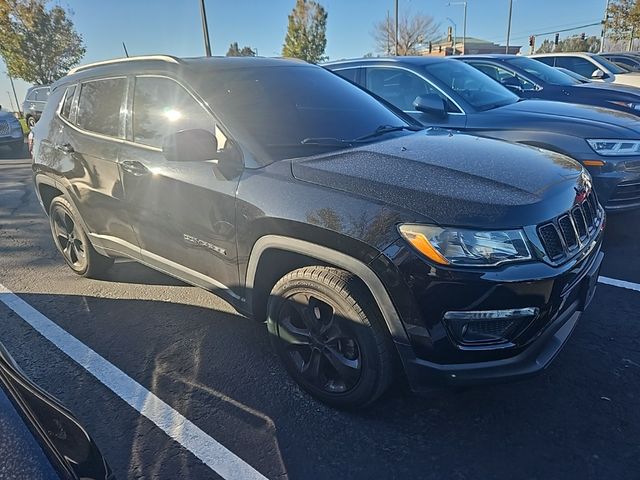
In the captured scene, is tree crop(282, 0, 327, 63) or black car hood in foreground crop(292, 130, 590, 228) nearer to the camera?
black car hood in foreground crop(292, 130, 590, 228)

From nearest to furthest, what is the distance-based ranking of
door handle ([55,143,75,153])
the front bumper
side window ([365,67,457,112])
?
the front bumper → door handle ([55,143,75,153]) → side window ([365,67,457,112])

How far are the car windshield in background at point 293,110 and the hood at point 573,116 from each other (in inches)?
79.6

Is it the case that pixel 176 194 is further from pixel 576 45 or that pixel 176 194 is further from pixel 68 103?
pixel 576 45

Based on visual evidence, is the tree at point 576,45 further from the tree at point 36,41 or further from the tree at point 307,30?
the tree at point 36,41

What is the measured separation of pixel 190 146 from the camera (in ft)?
8.52

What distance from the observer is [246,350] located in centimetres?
310

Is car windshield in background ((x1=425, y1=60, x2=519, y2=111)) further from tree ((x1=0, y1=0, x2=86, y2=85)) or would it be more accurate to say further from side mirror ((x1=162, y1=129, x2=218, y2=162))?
tree ((x1=0, y1=0, x2=86, y2=85))

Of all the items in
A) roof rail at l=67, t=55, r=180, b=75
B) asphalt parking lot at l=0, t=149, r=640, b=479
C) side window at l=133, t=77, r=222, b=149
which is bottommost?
asphalt parking lot at l=0, t=149, r=640, b=479

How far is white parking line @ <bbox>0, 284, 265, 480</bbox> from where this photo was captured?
2209mm

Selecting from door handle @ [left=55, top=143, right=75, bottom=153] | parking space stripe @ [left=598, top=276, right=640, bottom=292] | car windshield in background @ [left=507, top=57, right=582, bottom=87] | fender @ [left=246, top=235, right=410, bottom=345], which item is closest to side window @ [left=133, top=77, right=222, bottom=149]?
fender @ [left=246, top=235, right=410, bottom=345]

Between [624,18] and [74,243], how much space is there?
3515 cm

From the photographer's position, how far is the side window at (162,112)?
9.58 feet

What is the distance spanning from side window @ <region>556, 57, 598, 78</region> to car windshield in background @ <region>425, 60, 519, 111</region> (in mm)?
7051

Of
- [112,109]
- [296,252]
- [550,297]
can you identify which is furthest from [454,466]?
[112,109]
